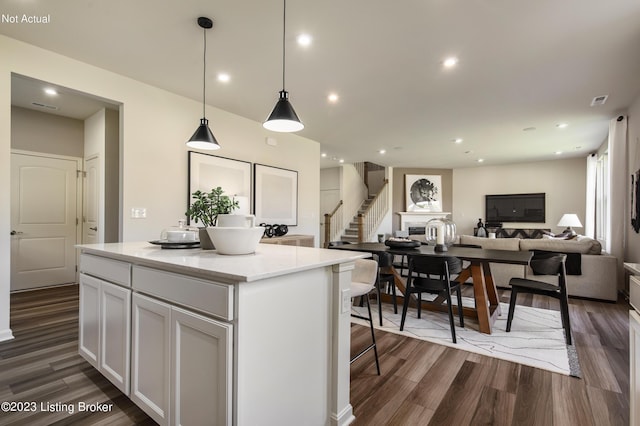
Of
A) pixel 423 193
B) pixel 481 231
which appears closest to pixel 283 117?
pixel 481 231

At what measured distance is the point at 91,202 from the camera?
472 centimetres

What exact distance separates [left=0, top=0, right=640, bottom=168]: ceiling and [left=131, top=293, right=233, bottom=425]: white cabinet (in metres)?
2.21

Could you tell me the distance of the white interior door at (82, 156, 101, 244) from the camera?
448cm

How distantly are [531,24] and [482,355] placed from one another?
2693mm

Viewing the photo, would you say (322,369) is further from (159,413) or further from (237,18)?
(237,18)

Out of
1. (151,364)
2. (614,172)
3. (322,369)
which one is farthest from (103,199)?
(614,172)

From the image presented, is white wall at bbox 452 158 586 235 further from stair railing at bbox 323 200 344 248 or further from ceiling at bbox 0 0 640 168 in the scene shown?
ceiling at bbox 0 0 640 168

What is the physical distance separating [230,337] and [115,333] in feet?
3.57

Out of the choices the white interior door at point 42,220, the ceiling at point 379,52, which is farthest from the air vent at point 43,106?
the white interior door at point 42,220

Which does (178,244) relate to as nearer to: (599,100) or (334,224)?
(599,100)

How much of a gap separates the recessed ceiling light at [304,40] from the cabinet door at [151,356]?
93.1 inches

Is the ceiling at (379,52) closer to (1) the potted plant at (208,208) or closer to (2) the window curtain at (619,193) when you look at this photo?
(2) the window curtain at (619,193)

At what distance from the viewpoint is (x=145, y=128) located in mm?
3678

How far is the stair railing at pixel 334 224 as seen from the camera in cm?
892
